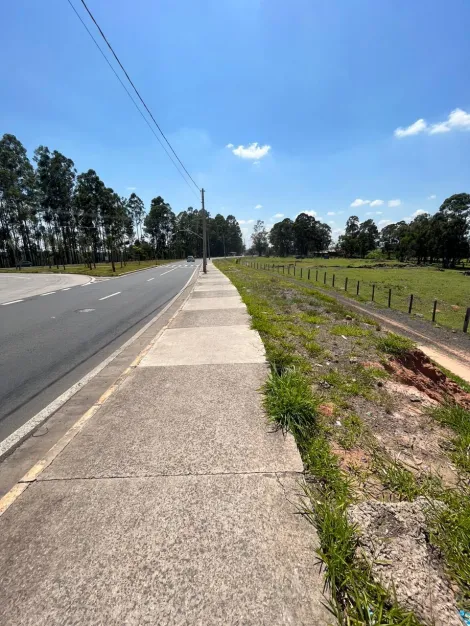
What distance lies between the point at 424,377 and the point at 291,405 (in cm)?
434

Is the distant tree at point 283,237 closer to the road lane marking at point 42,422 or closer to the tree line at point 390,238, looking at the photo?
the tree line at point 390,238

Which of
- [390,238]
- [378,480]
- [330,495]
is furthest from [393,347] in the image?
[390,238]

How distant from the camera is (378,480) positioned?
2439mm

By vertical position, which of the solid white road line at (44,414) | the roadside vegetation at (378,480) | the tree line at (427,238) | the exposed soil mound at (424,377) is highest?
the tree line at (427,238)

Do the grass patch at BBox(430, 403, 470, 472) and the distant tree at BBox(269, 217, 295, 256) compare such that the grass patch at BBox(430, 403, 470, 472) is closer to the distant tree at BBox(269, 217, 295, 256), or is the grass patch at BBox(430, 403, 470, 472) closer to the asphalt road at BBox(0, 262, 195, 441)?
the asphalt road at BBox(0, 262, 195, 441)

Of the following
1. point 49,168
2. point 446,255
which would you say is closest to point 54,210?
point 49,168

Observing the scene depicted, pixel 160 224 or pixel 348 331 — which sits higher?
pixel 160 224

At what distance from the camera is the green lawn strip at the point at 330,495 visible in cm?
146

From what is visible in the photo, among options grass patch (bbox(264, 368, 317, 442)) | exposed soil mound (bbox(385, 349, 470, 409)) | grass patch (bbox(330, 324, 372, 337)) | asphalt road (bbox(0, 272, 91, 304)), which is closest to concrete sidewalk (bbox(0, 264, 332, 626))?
grass patch (bbox(264, 368, 317, 442))

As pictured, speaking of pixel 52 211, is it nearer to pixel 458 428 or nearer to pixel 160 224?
pixel 160 224

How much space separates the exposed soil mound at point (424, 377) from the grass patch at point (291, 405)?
2419 mm

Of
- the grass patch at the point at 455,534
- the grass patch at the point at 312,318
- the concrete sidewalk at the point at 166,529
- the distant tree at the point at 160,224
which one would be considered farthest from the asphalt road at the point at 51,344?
the distant tree at the point at 160,224

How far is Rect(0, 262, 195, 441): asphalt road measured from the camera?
4230 millimetres

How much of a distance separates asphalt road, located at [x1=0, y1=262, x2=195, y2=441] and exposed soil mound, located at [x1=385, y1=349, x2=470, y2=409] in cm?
563
